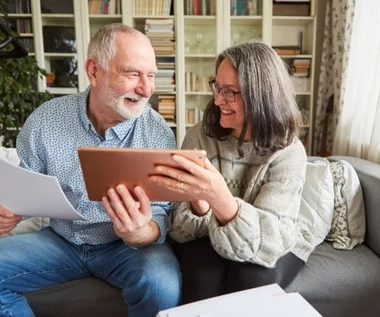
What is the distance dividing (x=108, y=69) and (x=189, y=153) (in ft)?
1.71

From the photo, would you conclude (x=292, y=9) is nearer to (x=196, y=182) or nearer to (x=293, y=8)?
(x=293, y=8)

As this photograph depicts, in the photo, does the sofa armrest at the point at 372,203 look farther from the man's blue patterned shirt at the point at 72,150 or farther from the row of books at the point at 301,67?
the row of books at the point at 301,67

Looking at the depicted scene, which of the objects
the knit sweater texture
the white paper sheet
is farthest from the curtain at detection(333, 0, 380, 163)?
the white paper sheet

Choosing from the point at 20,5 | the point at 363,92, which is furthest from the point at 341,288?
the point at 20,5

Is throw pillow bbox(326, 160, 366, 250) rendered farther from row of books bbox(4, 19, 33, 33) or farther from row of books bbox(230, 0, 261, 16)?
row of books bbox(4, 19, 33, 33)

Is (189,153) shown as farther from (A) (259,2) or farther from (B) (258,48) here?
(A) (259,2)

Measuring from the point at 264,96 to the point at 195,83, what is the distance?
1.90 m

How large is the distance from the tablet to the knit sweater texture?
18cm

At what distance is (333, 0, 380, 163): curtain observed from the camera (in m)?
1.85

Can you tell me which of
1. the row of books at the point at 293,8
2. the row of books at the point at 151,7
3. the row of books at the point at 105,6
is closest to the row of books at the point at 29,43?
the row of books at the point at 105,6

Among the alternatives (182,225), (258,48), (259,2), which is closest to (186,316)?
(182,225)

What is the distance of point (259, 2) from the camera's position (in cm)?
274

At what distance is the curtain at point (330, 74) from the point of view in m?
2.50

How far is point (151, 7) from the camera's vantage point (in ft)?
9.04
